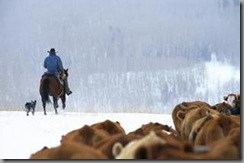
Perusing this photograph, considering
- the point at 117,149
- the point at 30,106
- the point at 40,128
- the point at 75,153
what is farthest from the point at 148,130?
the point at 30,106

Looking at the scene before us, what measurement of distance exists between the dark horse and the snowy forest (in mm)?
967

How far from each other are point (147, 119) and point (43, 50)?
201 centimetres

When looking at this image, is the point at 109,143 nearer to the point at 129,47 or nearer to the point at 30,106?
the point at 129,47

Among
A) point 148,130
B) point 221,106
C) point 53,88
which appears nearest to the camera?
point 148,130

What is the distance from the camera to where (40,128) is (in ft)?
19.8

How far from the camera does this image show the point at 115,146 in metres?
2.57

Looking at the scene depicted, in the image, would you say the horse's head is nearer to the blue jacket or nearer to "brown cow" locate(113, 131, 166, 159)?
the blue jacket

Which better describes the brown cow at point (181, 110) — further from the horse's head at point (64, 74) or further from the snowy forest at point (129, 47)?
the horse's head at point (64, 74)

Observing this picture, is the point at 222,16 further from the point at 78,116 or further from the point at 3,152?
the point at 78,116

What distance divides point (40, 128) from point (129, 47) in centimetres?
128

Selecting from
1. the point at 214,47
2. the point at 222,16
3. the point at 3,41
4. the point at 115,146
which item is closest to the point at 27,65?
the point at 3,41

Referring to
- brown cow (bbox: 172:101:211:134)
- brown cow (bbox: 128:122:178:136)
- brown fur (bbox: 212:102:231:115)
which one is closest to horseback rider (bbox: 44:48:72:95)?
brown cow (bbox: 172:101:211:134)

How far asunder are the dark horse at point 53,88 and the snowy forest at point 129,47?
0.97 metres

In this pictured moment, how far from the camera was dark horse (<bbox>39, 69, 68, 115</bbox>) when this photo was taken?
8.34 metres
